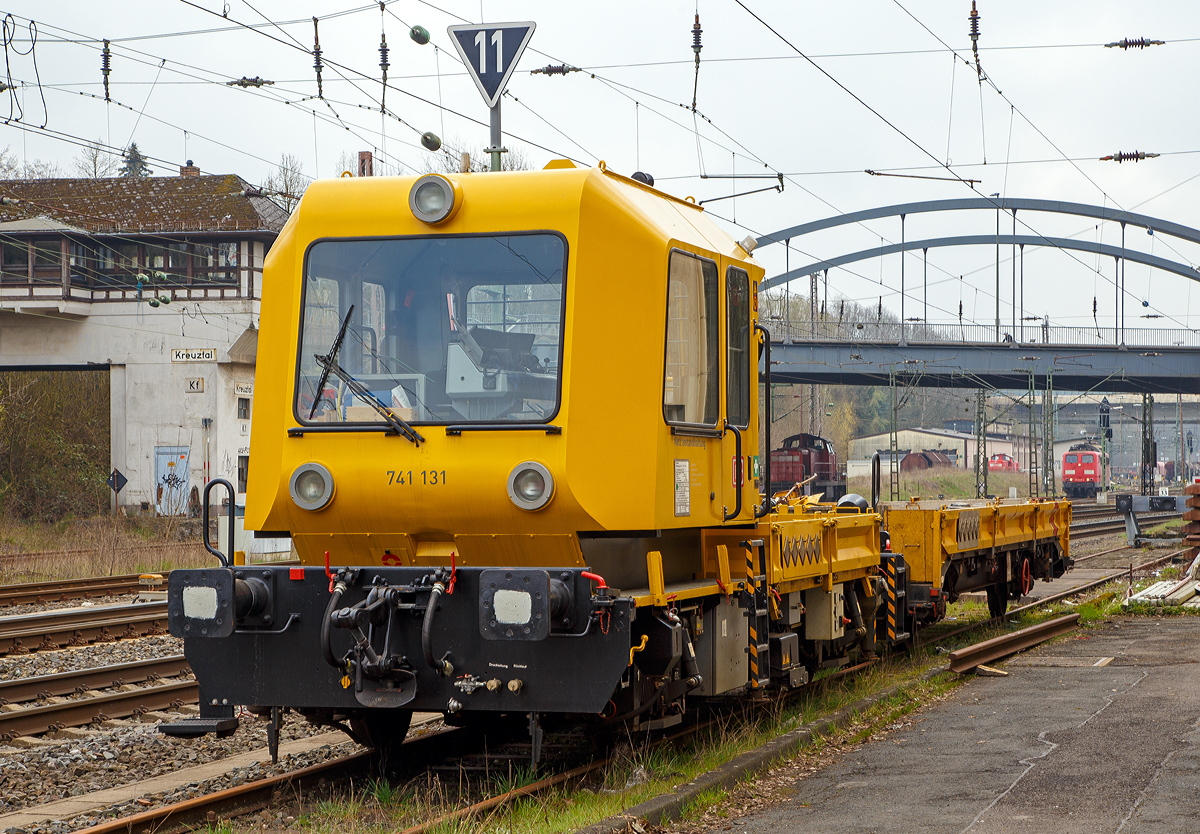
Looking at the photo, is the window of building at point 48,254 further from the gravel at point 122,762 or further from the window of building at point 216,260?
the gravel at point 122,762

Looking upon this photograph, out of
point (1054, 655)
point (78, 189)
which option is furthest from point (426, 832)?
point (78, 189)

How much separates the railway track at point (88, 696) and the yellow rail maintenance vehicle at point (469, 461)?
360 cm

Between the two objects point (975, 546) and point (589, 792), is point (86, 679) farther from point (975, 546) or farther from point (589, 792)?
point (975, 546)

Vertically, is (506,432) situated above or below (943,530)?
above

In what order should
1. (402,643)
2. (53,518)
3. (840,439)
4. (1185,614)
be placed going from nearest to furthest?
(402,643)
(1185,614)
(53,518)
(840,439)

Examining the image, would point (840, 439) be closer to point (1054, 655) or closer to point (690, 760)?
point (1054, 655)

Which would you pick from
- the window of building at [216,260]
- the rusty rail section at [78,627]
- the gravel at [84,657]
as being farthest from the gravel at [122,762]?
the window of building at [216,260]

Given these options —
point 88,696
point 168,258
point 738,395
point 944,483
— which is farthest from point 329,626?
point 944,483

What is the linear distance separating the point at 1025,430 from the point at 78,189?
11892 centimetres

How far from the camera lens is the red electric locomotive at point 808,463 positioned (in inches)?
1768

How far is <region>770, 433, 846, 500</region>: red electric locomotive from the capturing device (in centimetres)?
4491

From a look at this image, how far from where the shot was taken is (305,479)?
22.6ft

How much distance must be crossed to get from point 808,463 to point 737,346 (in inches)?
1480

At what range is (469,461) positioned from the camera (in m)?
6.61
